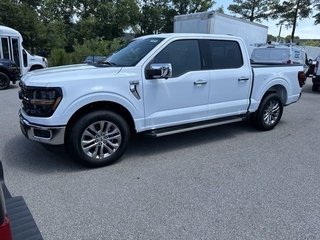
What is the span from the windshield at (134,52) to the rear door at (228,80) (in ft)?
3.55

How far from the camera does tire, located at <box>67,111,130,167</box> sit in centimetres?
375

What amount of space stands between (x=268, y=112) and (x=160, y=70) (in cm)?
314

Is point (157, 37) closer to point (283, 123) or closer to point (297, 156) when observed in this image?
point (297, 156)

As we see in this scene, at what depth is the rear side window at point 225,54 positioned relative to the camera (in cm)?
488

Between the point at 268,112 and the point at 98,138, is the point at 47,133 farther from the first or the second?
the point at 268,112

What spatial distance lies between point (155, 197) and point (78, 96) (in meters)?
1.65

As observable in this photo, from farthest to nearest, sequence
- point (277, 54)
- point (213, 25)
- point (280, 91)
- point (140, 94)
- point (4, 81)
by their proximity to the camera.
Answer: point (277, 54) < point (213, 25) < point (4, 81) < point (280, 91) < point (140, 94)

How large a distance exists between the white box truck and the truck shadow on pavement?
26.8 feet

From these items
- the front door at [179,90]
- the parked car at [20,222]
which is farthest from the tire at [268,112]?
the parked car at [20,222]

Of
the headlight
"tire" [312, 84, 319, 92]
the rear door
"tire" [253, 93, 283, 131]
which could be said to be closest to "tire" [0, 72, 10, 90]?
the headlight

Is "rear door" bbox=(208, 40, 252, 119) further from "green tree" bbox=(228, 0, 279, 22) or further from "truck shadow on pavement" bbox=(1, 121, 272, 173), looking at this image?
"green tree" bbox=(228, 0, 279, 22)

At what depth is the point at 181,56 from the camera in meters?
4.53

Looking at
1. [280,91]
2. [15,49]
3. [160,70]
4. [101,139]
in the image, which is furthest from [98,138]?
[15,49]

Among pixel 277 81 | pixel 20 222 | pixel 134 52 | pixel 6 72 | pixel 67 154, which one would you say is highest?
pixel 134 52
